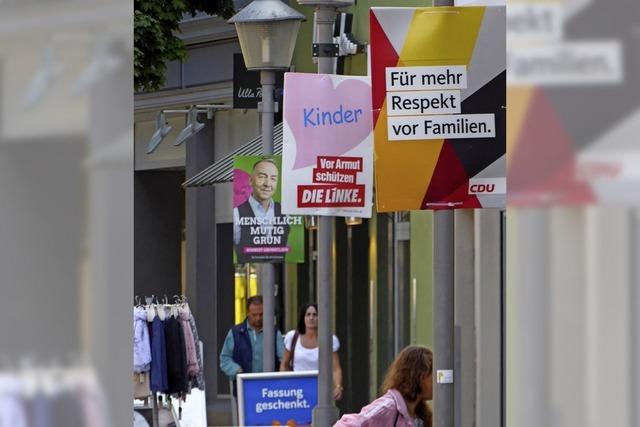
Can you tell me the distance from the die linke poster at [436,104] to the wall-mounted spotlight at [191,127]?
662 inches

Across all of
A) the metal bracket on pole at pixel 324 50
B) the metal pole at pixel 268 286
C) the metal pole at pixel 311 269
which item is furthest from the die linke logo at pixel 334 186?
the metal pole at pixel 311 269

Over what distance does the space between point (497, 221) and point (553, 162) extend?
426 inches

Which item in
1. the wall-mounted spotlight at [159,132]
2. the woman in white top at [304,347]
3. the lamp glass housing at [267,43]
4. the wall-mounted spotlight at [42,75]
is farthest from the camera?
the wall-mounted spotlight at [159,132]

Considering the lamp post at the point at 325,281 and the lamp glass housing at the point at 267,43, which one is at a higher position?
the lamp glass housing at the point at 267,43

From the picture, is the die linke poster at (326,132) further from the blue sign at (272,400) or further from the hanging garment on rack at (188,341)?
the hanging garment on rack at (188,341)

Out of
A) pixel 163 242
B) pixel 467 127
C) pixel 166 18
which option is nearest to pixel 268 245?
pixel 166 18

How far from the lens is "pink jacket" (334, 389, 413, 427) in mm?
7178

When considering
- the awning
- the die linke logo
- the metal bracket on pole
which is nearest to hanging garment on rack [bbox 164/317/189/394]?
the awning

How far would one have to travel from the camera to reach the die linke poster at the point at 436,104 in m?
7.58

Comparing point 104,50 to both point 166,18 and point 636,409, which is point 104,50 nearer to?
point 636,409

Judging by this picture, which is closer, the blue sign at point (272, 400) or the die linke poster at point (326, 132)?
the die linke poster at point (326, 132)

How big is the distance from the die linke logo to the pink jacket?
3.79 meters

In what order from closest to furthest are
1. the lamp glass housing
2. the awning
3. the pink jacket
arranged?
1. the pink jacket
2. the lamp glass housing
3. the awning

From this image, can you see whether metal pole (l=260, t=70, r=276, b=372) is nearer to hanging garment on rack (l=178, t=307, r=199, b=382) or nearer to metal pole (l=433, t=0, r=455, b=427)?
→ hanging garment on rack (l=178, t=307, r=199, b=382)
